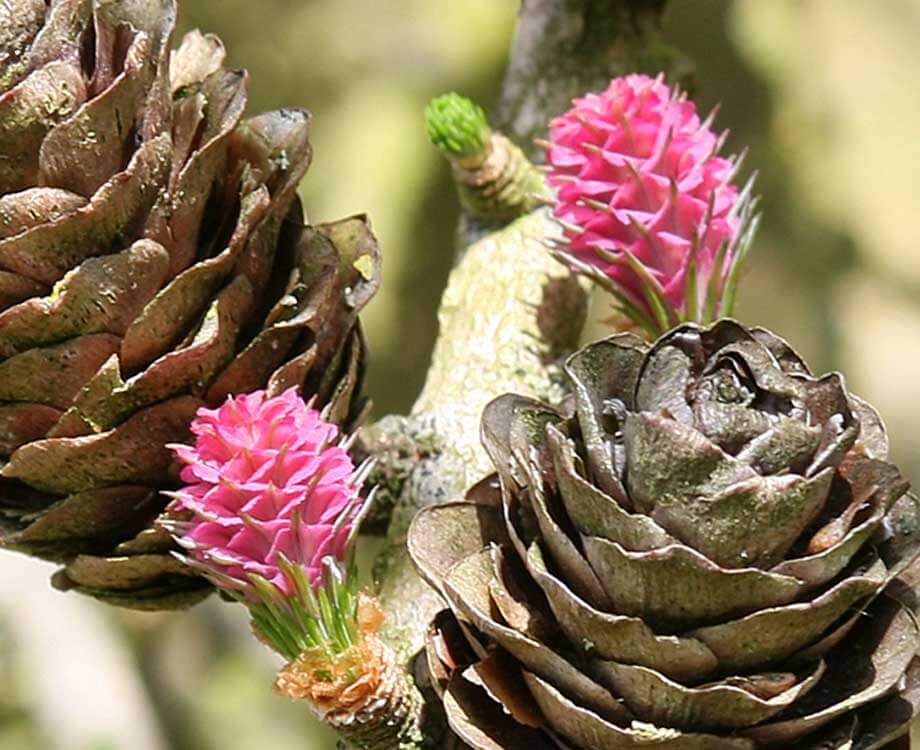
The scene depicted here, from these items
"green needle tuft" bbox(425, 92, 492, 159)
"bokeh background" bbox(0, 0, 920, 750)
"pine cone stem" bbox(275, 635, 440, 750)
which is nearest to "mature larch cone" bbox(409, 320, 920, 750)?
"pine cone stem" bbox(275, 635, 440, 750)

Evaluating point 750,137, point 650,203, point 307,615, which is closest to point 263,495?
point 307,615

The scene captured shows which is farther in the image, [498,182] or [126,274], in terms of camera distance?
[498,182]

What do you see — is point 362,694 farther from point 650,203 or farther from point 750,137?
point 750,137

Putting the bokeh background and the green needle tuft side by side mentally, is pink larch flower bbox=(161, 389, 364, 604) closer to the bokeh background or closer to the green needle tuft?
the green needle tuft

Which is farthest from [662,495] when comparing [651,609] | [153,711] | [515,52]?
[153,711]

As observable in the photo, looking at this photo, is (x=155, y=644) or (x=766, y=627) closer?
(x=766, y=627)

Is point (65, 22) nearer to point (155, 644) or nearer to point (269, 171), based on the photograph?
point (269, 171)
